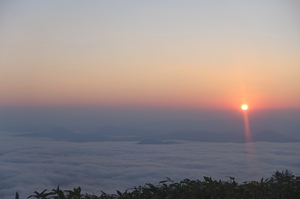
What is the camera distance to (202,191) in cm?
319

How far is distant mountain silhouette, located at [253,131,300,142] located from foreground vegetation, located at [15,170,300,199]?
71.7 feet

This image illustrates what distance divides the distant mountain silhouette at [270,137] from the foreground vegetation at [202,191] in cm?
2186

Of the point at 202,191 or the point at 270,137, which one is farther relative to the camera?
the point at 270,137

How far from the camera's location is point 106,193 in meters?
3.23

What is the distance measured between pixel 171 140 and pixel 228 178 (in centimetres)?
3249

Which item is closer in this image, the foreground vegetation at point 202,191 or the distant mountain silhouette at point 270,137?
the foreground vegetation at point 202,191

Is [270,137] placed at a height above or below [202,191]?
above

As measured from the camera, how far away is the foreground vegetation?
10.2ft

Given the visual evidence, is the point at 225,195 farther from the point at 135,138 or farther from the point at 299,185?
the point at 135,138

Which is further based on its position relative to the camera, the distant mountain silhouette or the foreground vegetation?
the distant mountain silhouette

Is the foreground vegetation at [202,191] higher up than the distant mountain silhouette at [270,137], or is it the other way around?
the distant mountain silhouette at [270,137]

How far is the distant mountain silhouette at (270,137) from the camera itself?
24.9m

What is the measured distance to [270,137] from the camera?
89.7 ft

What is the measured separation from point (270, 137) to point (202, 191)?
25.8 m
